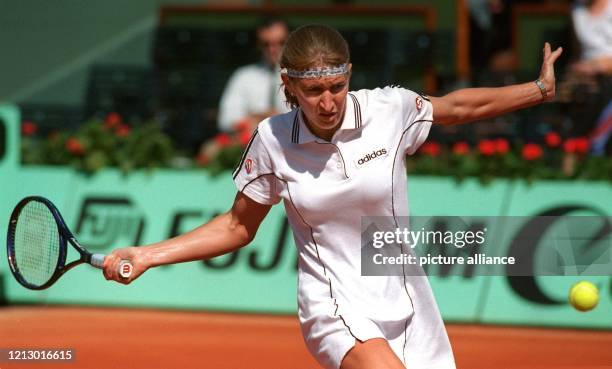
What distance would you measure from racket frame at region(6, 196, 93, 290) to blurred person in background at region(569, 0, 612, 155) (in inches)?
221

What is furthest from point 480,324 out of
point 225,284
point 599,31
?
point 599,31

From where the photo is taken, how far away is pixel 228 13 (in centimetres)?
1213

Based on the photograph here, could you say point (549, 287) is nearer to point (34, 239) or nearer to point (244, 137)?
point (244, 137)

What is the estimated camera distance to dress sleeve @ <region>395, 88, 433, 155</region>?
459 centimetres

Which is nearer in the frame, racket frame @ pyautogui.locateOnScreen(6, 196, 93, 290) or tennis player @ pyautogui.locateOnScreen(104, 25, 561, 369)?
tennis player @ pyautogui.locateOnScreen(104, 25, 561, 369)

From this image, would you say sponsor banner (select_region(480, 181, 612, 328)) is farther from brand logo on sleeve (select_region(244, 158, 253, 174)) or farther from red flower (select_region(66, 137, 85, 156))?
brand logo on sleeve (select_region(244, 158, 253, 174))

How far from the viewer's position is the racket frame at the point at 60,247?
481 centimetres

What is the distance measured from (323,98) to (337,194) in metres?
0.35

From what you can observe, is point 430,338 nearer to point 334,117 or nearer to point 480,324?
point 334,117

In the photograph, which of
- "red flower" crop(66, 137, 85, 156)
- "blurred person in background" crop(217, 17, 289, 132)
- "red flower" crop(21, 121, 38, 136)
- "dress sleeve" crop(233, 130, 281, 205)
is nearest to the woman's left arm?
"dress sleeve" crop(233, 130, 281, 205)

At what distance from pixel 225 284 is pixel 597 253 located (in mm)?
2756

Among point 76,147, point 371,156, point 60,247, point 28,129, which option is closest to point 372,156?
point 371,156

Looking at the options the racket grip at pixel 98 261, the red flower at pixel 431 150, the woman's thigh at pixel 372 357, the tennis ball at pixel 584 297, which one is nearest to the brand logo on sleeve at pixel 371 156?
the woman's thigh at pixel 372 357

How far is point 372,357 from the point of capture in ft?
13.8
